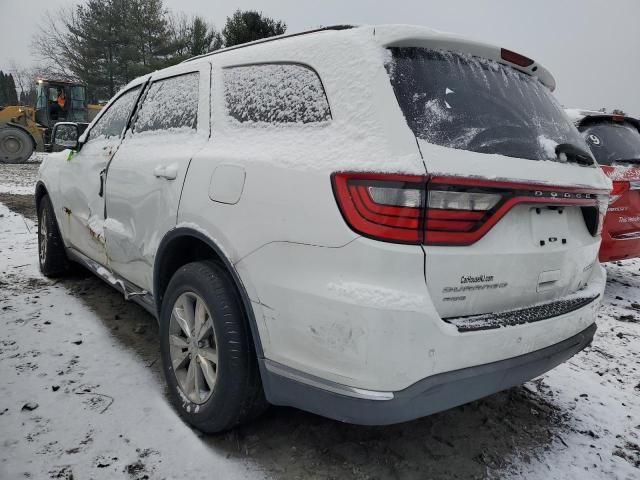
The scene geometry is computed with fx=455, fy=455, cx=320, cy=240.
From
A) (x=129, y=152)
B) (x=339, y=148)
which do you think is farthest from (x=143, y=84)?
(x=339, y=148)

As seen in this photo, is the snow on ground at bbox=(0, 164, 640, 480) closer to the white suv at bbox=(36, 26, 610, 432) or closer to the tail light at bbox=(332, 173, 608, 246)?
the white suv at bbox=(36, 26, 610, 432)

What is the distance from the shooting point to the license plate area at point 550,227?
1.77 meters

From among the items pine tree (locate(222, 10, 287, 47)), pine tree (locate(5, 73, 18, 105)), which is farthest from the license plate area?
pine tree (locate(5, 73, 18, 105))

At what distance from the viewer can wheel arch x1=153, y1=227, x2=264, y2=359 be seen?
1.89 meters

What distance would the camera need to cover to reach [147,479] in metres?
1.85

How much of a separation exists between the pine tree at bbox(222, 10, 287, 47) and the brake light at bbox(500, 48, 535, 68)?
21459mm

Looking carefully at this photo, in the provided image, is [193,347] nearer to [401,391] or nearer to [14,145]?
[401,391]

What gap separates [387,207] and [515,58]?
3.71ft

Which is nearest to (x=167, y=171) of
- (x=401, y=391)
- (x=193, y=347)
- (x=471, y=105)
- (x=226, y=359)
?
(x=193, y=347)

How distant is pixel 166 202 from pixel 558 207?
184 centimetres

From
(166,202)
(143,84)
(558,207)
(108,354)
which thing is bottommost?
(108,354)

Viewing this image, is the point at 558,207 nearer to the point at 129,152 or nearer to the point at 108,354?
the point at 129,152

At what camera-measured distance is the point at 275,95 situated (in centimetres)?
195

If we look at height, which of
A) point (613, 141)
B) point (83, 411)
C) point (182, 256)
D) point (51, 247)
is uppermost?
point (613, 141)
